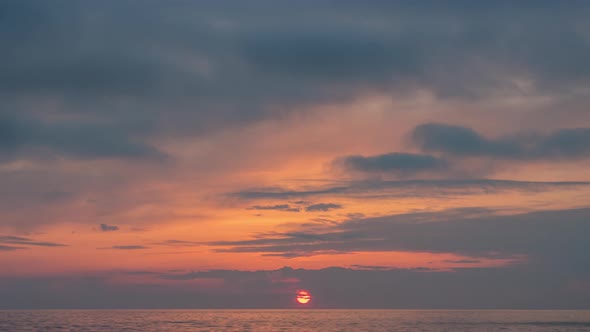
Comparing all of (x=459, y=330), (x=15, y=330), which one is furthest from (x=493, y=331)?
(x=15, y=330)

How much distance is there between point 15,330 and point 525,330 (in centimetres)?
13479

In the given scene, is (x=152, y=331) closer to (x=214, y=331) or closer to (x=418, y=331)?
(x=214, y=331)

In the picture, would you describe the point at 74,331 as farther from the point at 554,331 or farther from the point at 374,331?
the point at 554,331

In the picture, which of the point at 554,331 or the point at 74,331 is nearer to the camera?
the point at 74,331

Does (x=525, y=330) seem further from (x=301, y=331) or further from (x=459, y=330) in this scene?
(x=301, y=331)

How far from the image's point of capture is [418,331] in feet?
535

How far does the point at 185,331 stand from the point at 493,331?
8003 cm

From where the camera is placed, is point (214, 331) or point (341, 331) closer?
point (214, 331)

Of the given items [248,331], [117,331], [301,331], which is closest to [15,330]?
[117,331]

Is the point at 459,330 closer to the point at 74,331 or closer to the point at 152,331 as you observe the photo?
the point at 152,331

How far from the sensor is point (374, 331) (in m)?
159

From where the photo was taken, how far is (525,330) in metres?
172

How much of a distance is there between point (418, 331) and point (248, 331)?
44364 millimetres

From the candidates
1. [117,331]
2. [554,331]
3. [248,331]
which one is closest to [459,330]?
[554,331]
